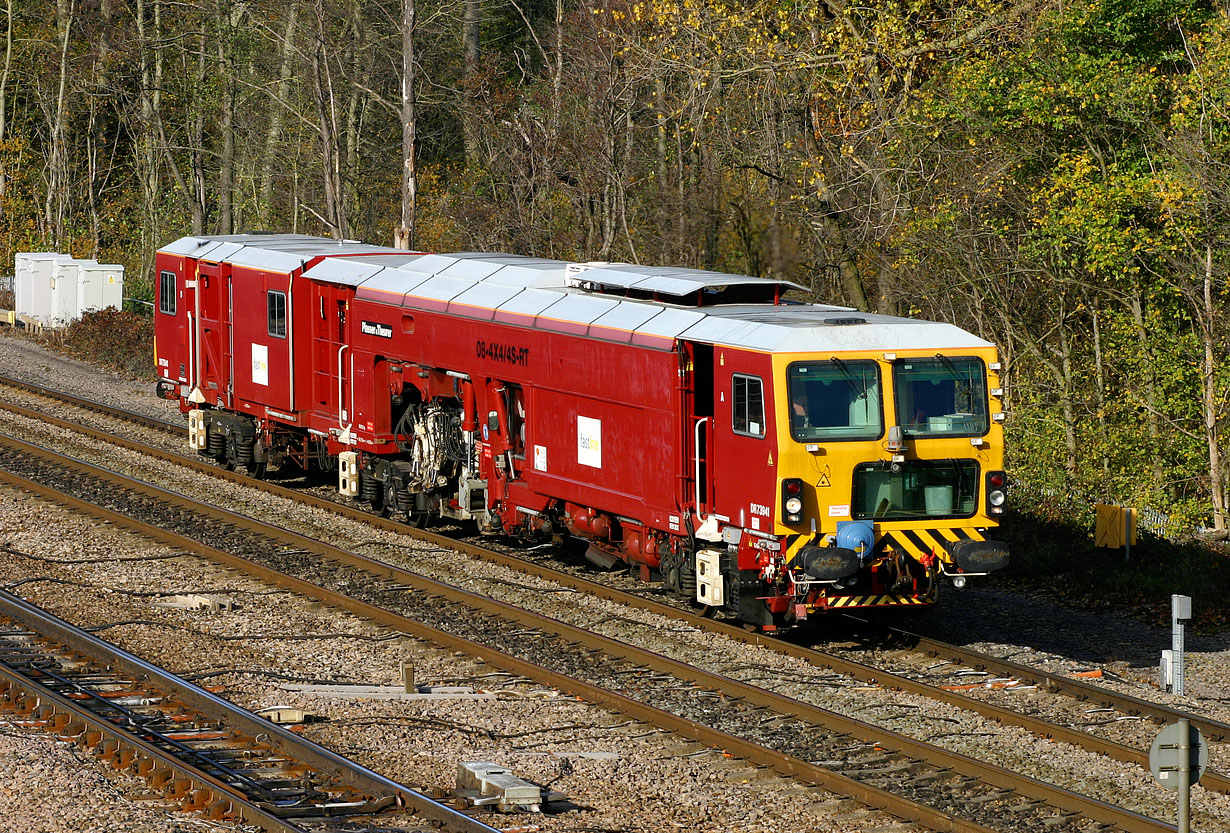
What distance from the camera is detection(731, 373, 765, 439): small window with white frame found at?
542 inches

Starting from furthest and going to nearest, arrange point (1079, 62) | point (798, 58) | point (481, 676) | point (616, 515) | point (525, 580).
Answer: point (798, 58) → point (1079, 62) → point (525, 580) → point (616, 515) → point (481, 676)

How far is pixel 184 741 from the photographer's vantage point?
36.8 ft

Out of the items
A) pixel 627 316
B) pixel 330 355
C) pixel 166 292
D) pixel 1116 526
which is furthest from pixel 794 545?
pixel 166 292

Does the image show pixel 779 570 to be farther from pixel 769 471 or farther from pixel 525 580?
pixel 525 580

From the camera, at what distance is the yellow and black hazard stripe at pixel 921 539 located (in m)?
14.0

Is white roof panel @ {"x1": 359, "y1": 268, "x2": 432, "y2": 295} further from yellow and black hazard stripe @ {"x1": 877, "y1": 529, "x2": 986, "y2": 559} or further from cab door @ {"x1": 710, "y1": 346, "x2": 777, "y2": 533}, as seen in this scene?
yellow and black hazard stripe @ {"x1": 877, "y1": 529, "x2": 986, "y2": 559}

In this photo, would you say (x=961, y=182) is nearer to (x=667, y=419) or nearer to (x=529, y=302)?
(x=529, y=302)

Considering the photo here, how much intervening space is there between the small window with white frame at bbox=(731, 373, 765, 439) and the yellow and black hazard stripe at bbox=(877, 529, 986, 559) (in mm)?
1516

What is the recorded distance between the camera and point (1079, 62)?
2084 centimetres

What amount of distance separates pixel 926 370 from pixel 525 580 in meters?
5.62

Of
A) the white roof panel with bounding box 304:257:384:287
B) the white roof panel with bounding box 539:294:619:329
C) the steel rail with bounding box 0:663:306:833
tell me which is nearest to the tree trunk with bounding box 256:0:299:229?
the white roof panel with bounding box 304:257:384:287

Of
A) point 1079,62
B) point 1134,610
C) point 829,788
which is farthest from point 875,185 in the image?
point 829,788

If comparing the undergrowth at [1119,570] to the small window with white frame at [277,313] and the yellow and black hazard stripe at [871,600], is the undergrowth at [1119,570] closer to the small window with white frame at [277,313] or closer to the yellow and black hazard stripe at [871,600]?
the yellow and black hazard stripe at [871,600]

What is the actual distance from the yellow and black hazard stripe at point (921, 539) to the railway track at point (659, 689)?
6.82ft
